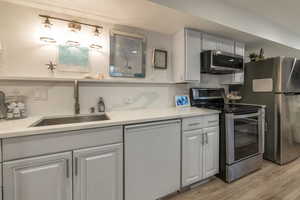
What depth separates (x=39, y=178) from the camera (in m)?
1.01

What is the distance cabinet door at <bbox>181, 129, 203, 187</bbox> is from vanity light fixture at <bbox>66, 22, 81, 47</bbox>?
164 centimetres

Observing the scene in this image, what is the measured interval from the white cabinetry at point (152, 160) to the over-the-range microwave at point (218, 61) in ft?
3.45

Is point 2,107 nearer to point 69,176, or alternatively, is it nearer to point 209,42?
point 69,176

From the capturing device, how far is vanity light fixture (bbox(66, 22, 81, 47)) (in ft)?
5.26

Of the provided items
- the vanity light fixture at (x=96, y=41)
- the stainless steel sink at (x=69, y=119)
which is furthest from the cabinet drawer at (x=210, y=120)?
the vanity light fixture at (x=96, y=41)

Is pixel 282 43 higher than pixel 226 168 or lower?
higher

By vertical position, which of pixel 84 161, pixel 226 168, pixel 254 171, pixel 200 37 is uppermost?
pixel 200 37

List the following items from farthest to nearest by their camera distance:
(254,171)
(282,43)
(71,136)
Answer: (282,43)
(254,171)
(71,136)

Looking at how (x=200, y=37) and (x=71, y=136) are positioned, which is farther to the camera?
(x=200, y=37)

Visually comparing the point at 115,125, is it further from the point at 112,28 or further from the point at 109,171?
the point at 112,28

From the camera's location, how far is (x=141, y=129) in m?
1.38

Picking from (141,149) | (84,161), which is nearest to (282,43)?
(141,149)

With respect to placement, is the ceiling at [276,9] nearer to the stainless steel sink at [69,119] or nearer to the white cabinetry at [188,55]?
the white cabinetry at [188,55]

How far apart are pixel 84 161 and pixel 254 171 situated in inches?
92.1
